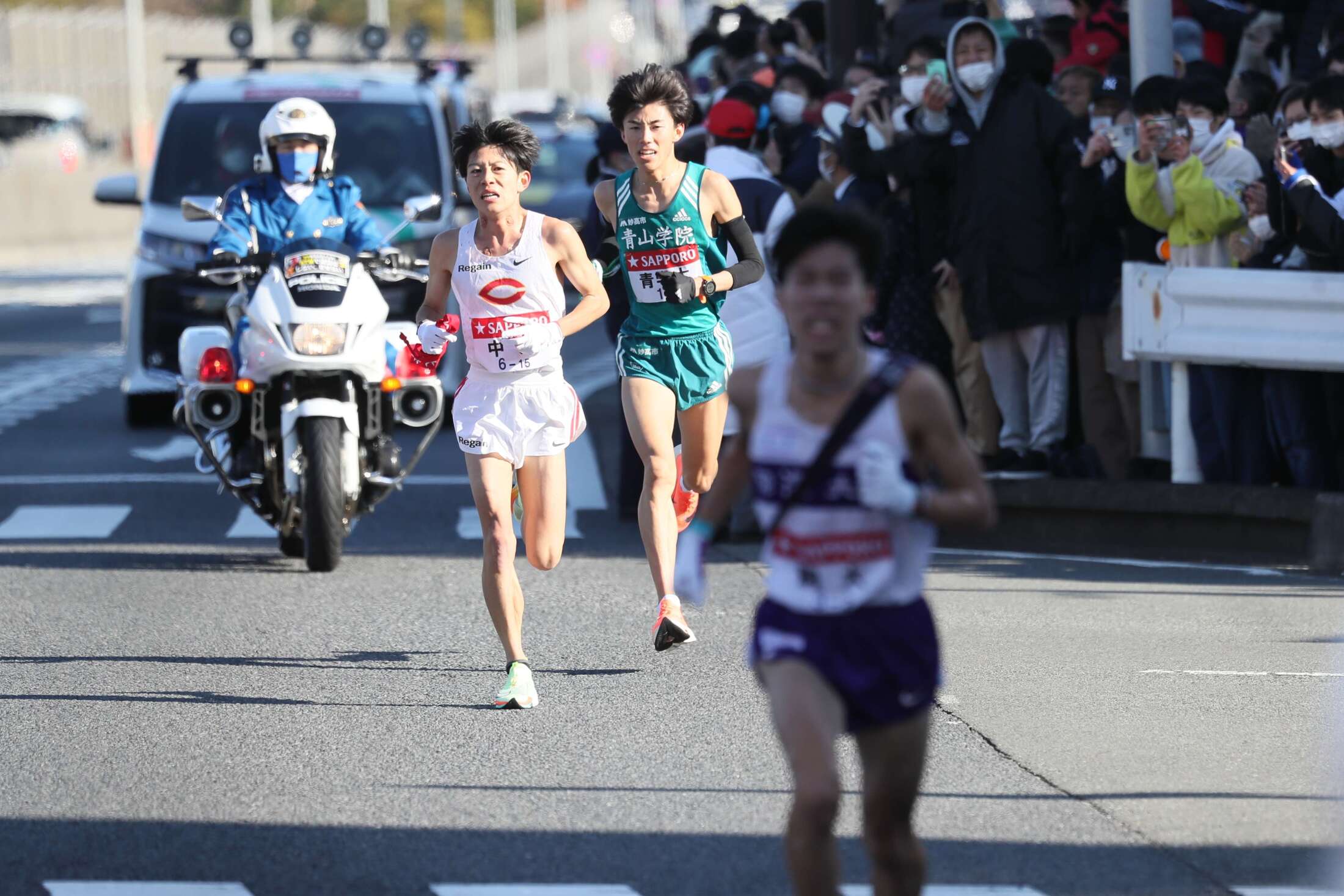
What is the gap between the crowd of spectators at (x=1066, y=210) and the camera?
36.0ft

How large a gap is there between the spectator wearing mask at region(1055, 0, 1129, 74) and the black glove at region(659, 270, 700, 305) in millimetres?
6377

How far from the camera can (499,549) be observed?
25.7 feet

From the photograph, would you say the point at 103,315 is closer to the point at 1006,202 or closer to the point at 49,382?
the point at 49,382

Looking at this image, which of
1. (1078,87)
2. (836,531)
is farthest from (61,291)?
(836,531)

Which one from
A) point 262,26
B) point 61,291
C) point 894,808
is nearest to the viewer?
point 894,808

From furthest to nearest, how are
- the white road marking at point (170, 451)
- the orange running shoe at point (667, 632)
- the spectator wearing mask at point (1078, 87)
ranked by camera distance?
the white road marking at point (170, 451) < the spectator wearing mask at point (1078, 87) < the orange running shoe at point (667, 632)

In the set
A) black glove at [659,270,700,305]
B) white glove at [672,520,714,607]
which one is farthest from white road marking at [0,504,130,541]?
white glove at [672,520,714,607]

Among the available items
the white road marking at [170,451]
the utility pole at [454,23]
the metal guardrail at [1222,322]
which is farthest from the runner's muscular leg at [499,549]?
the utility pole at [454,23]

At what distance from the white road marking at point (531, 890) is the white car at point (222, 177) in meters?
10.3

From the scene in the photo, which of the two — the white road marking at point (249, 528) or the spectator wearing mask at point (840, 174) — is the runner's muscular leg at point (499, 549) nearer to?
the white road marking at point (249, 528)

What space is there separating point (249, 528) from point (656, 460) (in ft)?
14.3

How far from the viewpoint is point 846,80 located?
14766 mm

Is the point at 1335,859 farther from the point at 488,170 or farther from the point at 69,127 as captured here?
the point at 69,127

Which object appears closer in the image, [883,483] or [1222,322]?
[883,483]
